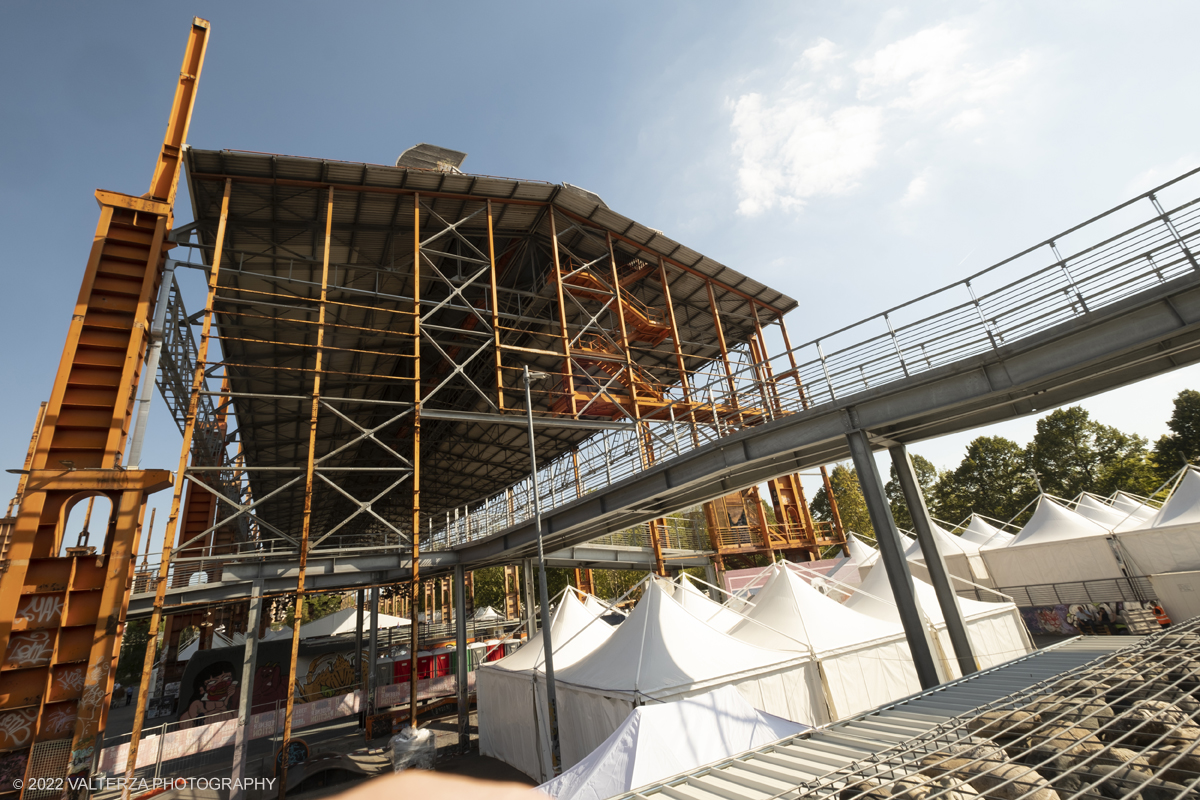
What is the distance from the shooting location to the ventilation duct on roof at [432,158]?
24.2 m

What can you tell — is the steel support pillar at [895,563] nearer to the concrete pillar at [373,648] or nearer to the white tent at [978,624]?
the white tent at [978,624]

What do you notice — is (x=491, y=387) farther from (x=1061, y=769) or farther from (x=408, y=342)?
(x=1061, y=769)

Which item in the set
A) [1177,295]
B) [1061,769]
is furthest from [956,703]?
[1177,295]

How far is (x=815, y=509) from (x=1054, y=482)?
2677 cm

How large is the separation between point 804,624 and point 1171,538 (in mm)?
17096

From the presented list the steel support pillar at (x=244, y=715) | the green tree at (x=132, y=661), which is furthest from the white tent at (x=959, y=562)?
the green tree at (x=132, y=661)

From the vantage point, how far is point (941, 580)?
37.4 ft

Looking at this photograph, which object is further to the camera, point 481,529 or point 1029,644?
point 481,529

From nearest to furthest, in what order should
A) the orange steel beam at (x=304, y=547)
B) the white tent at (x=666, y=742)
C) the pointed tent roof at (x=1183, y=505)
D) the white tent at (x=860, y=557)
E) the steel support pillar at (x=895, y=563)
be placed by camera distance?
the white tent at (x=666, y=742) < the steel support pillar at (x=895, y=563) < the orange steel beam at (x=304, y=547) < the pointed tent roof at (x=1183, y=505) < the white tent at (x=860, y=557)

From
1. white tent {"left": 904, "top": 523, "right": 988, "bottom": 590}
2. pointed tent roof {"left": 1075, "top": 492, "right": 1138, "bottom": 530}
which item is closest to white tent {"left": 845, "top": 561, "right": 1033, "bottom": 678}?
white tent {"left": 904, "top": 523, "right": 988, "bottom": 590}

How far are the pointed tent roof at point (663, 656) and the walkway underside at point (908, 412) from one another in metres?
4.67

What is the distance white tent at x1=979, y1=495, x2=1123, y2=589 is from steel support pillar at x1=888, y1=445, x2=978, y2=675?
15.8 meters

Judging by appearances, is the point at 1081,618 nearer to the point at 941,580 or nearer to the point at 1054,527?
the point at 1054,527

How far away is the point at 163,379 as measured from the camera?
63.9 feet
